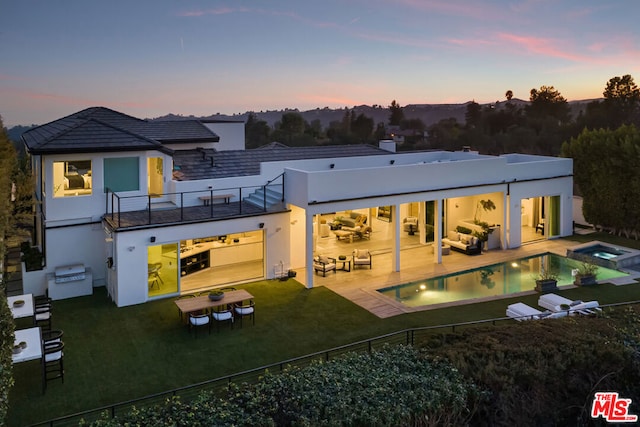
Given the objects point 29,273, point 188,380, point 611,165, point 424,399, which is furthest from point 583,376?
point 611,165

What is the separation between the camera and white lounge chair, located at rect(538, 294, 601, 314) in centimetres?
1370

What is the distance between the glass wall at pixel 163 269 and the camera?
53.6 ft

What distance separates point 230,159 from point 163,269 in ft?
27.2

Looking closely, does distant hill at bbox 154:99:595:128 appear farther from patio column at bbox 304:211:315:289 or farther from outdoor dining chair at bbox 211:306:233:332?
outdoor dining chair at bbox 211:306:233:332

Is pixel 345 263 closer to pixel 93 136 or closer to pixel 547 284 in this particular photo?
pixel 547 284

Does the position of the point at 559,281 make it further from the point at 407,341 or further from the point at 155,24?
the point at 155,24

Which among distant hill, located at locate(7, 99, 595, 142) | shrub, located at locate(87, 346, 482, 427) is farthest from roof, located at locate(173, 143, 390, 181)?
distant hill, located at locate(7, 99, 595, 142)

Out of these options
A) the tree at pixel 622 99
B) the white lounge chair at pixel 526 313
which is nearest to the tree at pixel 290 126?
the tree at pixel 622 99

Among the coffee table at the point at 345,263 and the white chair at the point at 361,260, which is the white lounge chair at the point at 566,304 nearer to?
the white chair at the point at 361,260

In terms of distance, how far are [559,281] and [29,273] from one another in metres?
19.1

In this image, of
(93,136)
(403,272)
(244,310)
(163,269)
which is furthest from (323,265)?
(93,136)

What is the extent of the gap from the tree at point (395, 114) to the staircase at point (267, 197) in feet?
224

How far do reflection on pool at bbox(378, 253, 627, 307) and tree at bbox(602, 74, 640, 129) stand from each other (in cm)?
4917

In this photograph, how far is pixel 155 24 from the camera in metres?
30.9
